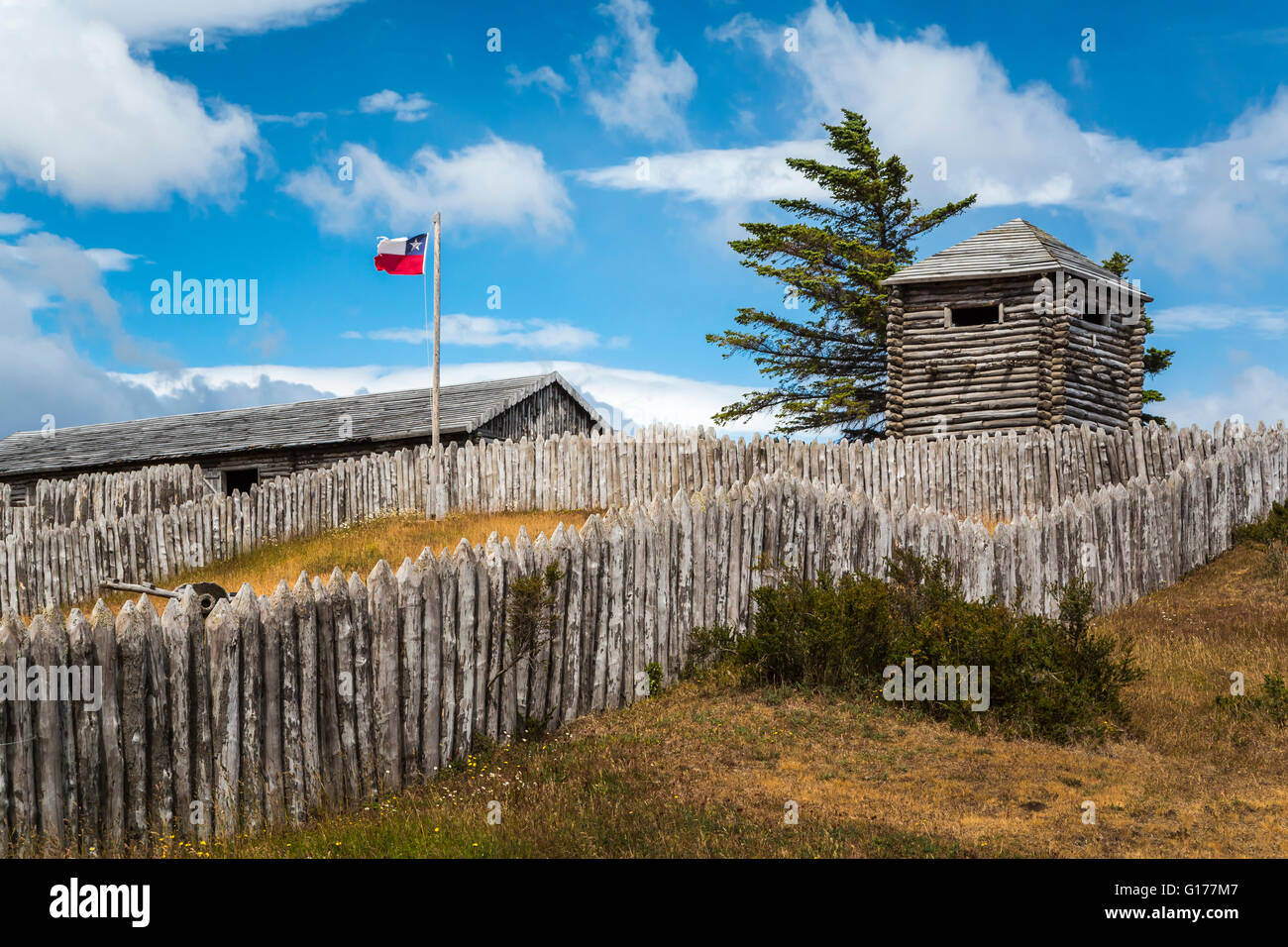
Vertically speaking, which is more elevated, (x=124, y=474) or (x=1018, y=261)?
(x=1018, y=261)

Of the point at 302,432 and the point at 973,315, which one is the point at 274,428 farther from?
the point at 973,315

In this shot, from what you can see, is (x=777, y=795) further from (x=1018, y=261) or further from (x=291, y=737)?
(x=1018, y=261)

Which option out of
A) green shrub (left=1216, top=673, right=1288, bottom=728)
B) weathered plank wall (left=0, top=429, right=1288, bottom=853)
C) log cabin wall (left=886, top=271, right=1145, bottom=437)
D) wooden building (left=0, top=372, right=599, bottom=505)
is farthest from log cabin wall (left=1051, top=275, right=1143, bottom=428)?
green shrub (left=1216, top=673, right=1288, bottom=728)

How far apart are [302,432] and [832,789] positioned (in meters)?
22.1

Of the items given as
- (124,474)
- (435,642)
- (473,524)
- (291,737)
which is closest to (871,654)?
(435,642)

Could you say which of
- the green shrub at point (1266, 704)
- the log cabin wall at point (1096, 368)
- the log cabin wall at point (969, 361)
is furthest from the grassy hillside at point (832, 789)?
the log cabin wall at point (1096, 368)

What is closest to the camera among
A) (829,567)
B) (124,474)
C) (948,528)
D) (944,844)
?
(944,844)

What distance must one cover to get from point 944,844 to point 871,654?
3414 mm

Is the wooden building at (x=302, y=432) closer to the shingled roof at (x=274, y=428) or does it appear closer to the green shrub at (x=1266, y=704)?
the shingled roof at (x=274, y=428)

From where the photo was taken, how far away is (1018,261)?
76.2 ft

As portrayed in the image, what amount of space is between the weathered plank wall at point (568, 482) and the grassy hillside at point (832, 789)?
8.27 metres

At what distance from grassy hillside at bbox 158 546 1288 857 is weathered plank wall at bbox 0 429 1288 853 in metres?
0.33

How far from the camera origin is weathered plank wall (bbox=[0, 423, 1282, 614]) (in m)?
17.8

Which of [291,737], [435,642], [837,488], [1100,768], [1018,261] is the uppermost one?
[1018,261]
